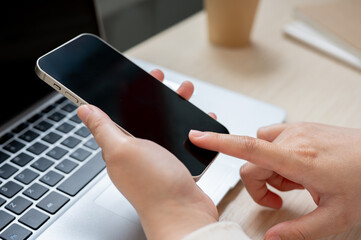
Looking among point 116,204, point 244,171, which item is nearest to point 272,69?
point 244,171

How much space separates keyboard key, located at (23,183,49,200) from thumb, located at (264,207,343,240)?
27 centimetres

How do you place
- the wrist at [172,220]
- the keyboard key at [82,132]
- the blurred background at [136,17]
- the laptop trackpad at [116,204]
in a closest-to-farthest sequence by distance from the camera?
the wrist at [172,220] → the laptop trackpad at [116,204] → the keyboard key at [82,132] → the blurred background at [136,17]

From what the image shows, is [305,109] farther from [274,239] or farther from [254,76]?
[274,239]

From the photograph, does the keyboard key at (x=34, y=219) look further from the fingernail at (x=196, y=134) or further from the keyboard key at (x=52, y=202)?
the fingernail at (x=196, y=134)

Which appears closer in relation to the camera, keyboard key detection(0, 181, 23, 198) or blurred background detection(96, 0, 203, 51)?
keyboard key detection(0, 181, 23, 198)

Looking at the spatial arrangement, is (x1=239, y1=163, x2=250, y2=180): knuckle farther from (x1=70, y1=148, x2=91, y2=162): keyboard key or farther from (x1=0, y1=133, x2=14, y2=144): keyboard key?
(x1=0, y1=133, x2=14, y2=144): keyboard key

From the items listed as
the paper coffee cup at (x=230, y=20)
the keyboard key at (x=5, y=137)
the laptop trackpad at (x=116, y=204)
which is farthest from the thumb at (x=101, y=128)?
the paper coffee cup at (x=230, y=20)

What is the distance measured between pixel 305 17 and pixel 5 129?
64 cm

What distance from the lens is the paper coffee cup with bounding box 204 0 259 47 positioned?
738 mm

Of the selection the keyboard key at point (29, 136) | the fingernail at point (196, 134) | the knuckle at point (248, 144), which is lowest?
the keyboard key at point (29, 136)

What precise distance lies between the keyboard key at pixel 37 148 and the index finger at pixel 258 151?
242 millimetres

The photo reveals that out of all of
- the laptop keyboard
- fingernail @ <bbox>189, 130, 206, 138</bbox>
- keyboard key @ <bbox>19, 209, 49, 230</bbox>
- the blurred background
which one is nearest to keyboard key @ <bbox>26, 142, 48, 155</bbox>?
the laptop keyboard

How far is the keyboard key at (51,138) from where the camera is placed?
21.1 inches

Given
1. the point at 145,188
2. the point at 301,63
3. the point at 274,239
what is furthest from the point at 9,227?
the point at 301,63
